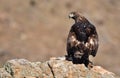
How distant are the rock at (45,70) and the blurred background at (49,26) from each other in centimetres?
3705

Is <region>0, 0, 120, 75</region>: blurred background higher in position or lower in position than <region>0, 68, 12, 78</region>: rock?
higher

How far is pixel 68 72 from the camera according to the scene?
690 inches

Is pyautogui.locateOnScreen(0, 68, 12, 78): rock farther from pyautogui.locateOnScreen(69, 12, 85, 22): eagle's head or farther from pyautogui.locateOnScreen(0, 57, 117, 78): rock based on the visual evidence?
pyautogui.locateOnScreen(69, 12, 85, 22): eagle's head

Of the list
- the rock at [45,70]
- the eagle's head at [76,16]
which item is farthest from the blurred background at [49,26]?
the rock at [45,70]

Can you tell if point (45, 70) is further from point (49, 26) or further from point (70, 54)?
point (49, 26)

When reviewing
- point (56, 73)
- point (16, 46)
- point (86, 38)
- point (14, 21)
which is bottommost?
point (56, 73)

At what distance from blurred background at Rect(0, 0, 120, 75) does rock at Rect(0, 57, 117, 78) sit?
3705cm

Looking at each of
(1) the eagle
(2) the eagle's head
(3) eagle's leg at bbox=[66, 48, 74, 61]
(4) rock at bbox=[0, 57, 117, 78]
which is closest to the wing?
(1) the eagle

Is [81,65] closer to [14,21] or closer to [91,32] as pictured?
[91,32]

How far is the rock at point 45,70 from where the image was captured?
1745 centimetres

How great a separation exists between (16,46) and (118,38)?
39.1ft

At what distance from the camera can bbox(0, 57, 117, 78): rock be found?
17453 millimetres

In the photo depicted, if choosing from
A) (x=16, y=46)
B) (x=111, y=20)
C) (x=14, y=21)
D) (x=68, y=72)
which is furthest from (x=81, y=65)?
(x=111, y=20)

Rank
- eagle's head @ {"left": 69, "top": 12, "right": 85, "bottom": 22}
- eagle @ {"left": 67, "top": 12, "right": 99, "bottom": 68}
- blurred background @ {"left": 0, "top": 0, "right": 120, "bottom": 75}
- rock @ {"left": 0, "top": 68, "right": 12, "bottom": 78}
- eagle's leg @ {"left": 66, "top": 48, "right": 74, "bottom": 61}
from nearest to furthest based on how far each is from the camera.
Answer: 1. rock @ {"left": 0, "top": 68, "right": 12, "bottom": 78}
2. eagle @ {"left": 67, "top": 12, "right": 99, "bottom": 68}
3. eagle's leg @ {"left": 66, "top": 48, "right": 74, "bottom": 61}
4. eagle's head @ {"left": 69, "top": 12, "right": 85, "bottom": 22}
5. blurred background @ {"left": 0, "top": 0, "right": 120, "bottom": 75}
